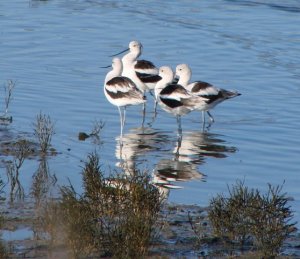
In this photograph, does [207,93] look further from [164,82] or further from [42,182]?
[42,182]

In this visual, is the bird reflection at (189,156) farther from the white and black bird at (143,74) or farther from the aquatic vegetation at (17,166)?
the white and black bird at (143,74)

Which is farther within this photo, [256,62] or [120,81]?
[256,62]

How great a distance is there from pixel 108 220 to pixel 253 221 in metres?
1.38

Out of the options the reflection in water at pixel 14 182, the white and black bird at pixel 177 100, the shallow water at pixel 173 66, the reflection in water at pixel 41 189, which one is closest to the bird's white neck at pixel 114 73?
the shallow water at pixel 173 66

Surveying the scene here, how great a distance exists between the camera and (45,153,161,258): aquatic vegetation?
27.8 feet

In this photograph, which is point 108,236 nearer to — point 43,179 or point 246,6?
point 43,179

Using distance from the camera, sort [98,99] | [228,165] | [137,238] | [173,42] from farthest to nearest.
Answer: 1. [173,42]
2. [98,99]
3. [228,165]
4. [137,238]

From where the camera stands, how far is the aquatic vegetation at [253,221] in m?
8.94

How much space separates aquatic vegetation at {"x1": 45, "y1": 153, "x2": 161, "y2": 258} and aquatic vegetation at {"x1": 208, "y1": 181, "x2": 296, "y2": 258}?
0.69m

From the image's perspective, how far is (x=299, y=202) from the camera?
1142cm

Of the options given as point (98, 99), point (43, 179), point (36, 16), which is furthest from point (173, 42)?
point (43, 179)

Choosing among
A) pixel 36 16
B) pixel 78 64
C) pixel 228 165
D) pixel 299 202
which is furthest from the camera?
pixel 36 16

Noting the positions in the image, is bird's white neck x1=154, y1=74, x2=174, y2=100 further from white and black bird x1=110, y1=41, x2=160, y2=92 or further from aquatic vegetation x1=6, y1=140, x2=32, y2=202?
aquatic vegetation x1=6, y1=140, x2=32, y2=202

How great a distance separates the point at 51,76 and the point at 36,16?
743cm
